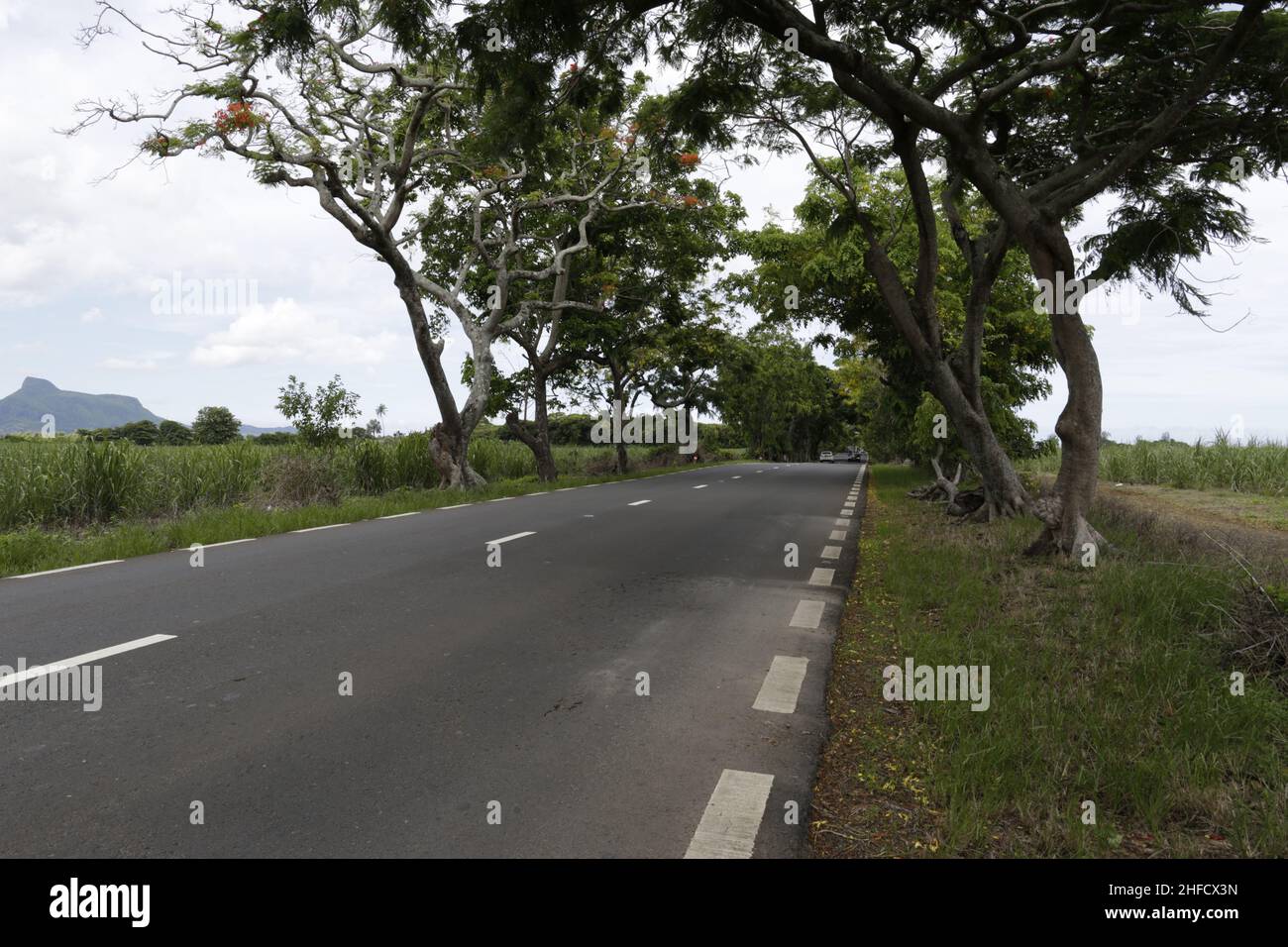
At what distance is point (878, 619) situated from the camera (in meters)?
5.88

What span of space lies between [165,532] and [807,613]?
8112 mm

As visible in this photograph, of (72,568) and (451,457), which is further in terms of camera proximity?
(451,457)

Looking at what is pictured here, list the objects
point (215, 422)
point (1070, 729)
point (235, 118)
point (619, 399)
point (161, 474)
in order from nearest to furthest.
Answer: point (1070, 729) → point (161, 474) → point (235, 118) → point (619, 399) → point (215, 422)

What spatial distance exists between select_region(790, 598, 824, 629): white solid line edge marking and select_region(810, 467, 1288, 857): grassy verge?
265 mm

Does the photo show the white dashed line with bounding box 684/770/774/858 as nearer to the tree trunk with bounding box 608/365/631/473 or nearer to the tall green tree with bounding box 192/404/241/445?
the tree trunk with bounding box 608/365/631/473

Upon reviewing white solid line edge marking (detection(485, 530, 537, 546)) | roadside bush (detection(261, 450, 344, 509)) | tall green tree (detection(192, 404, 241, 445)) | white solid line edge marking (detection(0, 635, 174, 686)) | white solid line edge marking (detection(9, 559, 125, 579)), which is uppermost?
tall green tree (detection(192, 404, 241, 445))

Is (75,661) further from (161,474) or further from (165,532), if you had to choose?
(161,474)

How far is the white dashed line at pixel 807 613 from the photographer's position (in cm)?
584

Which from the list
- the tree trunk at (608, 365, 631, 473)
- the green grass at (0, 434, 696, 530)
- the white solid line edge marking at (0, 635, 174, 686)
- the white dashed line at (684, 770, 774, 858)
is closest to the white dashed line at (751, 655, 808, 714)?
the white dashed line at (684, 770, 774, 858)

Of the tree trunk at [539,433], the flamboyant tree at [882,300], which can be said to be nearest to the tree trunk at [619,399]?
the tree trunk at [539,433]

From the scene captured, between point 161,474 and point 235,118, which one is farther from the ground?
point 235,118

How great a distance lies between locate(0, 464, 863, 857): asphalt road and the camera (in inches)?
107

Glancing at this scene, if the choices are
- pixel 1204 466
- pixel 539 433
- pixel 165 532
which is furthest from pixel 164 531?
pixel 1204 466

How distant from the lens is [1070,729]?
338cm
